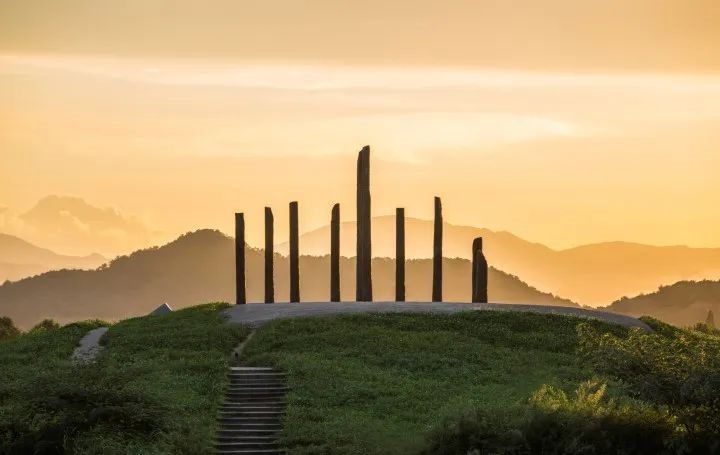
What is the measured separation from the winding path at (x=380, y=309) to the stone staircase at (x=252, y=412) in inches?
395

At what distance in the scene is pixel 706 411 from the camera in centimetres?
3866

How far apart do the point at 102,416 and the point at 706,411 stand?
18.7 m

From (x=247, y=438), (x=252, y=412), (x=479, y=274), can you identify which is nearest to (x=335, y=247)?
(x=479, y=274)

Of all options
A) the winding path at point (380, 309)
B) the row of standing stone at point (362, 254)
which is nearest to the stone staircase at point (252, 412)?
the winding path at point (380, 309)

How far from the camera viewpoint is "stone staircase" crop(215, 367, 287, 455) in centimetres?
4431

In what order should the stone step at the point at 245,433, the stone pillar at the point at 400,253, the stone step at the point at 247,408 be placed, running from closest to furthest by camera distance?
the stone step at the point at 245,433 → the stone step at the point at 247,408 → the stone pillar at the point at 400,253

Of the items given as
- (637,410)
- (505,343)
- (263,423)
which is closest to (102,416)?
(263,423)

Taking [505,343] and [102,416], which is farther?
[505,343]

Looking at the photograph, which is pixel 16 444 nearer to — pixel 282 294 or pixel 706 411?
pixel 706 411

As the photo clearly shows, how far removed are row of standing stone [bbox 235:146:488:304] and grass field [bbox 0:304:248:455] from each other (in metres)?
8.79

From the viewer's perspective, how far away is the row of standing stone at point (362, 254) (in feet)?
214

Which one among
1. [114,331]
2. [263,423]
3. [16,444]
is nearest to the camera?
[16,444]

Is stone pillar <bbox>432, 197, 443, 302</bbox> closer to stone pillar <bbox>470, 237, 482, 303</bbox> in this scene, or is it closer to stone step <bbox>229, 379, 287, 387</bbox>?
stone pillar <bbox>470, 237, 482, 303</bbox>

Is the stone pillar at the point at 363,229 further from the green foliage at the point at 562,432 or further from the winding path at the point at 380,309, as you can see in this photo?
the green foliage at the point at 562,432
